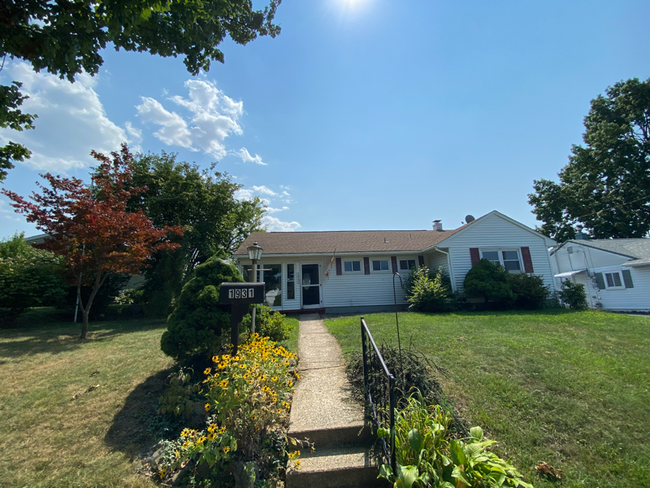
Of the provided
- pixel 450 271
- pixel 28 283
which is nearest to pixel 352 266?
pixel 450 271

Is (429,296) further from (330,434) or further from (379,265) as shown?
(330,434)

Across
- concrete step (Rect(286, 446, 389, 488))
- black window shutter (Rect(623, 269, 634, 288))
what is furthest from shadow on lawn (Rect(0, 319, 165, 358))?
black window shutter (Rect(623, 269, 634, 288))

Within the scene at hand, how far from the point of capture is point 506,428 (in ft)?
10.2

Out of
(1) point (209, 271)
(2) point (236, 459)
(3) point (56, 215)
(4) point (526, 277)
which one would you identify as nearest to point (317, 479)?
(2) point (236, 459)

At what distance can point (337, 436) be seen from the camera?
312cm

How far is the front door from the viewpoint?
12781mm

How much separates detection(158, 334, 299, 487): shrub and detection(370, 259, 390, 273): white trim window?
10698mm

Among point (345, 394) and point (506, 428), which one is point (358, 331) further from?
point (506, 428)

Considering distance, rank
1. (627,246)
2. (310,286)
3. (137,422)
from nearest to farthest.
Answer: (137,422), (310,286), (627,246)

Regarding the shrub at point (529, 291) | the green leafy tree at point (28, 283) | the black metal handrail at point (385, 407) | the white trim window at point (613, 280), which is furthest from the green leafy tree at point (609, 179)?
the green leafy tree at point (28, 283)

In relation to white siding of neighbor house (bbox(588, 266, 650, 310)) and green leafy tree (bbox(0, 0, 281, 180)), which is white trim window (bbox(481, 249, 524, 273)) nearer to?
white siding of neighbor house (bbox(588, 266, 650, 310))

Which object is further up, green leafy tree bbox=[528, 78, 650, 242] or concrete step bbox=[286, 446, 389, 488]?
green leafy tree bbox=[528, 78, 650, 242]

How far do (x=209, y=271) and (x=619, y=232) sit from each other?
34.8 metres

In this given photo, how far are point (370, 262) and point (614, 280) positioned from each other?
14.2 metres
